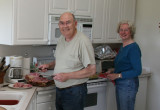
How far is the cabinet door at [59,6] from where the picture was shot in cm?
274

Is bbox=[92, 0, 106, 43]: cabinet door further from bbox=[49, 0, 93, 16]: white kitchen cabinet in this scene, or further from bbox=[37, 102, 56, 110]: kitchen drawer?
bbox=[37, 102, 56, 110]: kitchen drawer

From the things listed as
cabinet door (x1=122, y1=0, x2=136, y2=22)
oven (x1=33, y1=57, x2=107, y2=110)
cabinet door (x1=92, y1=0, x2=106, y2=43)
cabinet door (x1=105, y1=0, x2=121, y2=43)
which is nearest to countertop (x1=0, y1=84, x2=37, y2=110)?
oven (x1=33, y1=57, x2=107, y2=110)

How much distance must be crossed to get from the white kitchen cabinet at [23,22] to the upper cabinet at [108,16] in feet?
2.58

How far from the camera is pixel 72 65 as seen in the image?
2.20 metres

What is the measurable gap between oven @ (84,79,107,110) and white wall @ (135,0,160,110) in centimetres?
87

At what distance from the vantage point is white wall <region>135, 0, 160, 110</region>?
343cm

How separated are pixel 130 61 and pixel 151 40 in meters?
1.14

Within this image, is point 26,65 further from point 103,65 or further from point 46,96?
point 103,65

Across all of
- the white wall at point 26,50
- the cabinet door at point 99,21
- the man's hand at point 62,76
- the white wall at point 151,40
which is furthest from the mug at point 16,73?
the white wall at point 151,40

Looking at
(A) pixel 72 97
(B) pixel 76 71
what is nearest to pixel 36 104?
(A) pixel 72 97

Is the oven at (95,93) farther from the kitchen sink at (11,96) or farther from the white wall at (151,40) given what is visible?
the white wall at (151,40)

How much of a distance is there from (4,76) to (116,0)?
1830 millimetres

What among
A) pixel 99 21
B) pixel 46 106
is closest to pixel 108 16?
pixel 99 21

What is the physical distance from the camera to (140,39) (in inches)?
145
